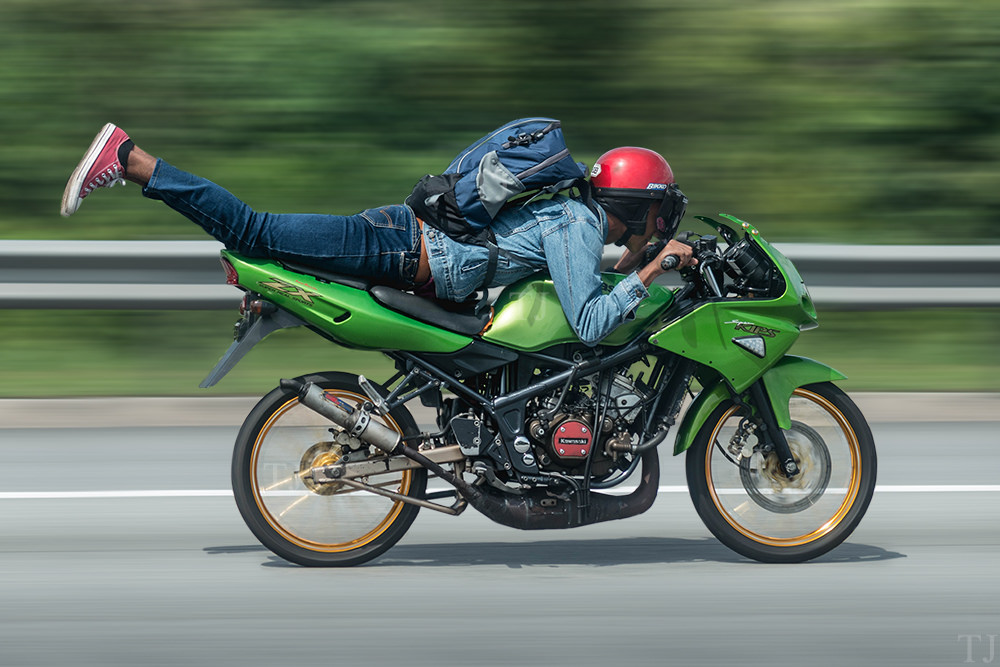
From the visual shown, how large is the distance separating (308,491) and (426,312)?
0.85m

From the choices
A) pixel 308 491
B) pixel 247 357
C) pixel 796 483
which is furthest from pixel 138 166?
pixel 247 357

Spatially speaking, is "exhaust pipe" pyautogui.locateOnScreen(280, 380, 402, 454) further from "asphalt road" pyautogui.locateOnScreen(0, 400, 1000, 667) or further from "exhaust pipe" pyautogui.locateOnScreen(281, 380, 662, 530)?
"asphalt road" pyautogui.locateOnScreen(0, 400, 1000, 667)

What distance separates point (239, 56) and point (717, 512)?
24.4 feet

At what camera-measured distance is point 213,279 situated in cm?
808

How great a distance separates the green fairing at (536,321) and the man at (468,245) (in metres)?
0.07

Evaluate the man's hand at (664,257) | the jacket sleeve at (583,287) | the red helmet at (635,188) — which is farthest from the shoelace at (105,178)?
the man's hand at (664,257)

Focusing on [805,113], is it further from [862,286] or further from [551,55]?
[862,286]

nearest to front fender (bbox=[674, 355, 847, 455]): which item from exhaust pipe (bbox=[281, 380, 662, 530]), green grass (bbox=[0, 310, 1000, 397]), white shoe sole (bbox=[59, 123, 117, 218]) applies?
exhaust pipe (bbox=[281, 380, 662, 530])

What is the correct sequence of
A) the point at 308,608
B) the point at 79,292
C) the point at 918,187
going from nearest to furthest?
the point at 308,608, the point at 79,292, the point at 918,187

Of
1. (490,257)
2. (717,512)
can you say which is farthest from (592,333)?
(717,512)

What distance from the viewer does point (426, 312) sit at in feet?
17.3

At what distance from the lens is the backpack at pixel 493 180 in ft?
17.0

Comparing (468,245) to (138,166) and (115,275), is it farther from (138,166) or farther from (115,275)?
(115,275)

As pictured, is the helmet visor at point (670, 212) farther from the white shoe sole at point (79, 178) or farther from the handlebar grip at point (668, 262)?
the white shoe sole at point (79, 178)
